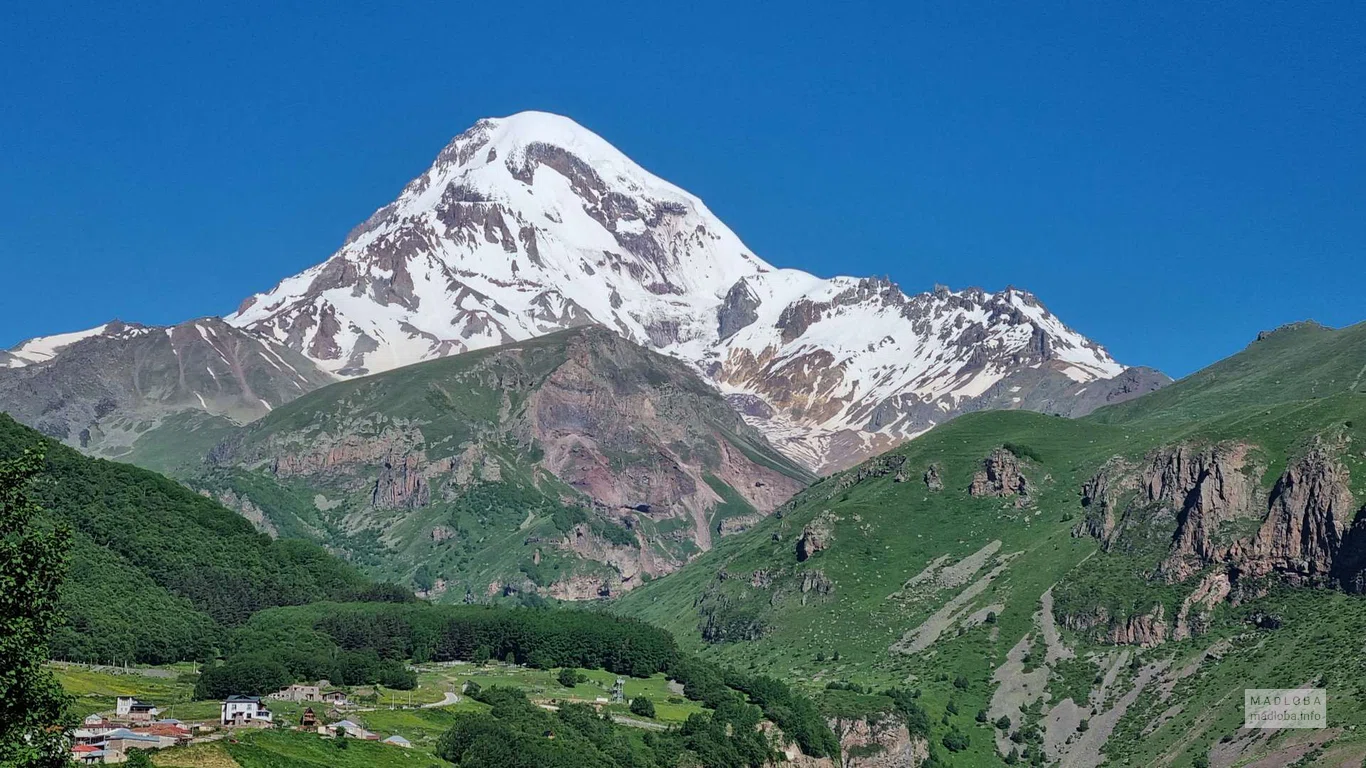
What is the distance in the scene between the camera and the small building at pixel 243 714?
183375 mm

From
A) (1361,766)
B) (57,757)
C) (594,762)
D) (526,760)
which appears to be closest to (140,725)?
(526,760)

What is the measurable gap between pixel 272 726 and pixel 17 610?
128775mm

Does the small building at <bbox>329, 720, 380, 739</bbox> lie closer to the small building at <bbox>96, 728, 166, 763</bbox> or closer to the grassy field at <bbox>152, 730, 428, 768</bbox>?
the grassy field at <bbox>152, 730, 428, 768</bbox>

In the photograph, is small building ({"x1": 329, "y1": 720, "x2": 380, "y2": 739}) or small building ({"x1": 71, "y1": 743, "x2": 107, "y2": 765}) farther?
small building ({"x1": 329, "y1": 720, "x2": 380, "y2": 739})

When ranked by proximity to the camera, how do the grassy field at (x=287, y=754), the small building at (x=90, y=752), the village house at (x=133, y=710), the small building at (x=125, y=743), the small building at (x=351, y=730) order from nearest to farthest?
the small building at (x=90, y=752)
the small building at (x=125, y=743)
the grassy field at (x=287, y=754)
the village house at (x=133, y=710)
the small building at (x=351, y=730)

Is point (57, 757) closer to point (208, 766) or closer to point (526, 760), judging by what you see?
point (208, 766)

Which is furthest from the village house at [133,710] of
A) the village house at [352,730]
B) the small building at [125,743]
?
the village house at [352,730]

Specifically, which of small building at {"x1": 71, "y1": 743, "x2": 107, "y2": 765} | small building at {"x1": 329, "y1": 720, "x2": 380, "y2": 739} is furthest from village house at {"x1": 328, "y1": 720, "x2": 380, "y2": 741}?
small building at {"x1": 71, "y1": 743, "x2": 107, "y2": 765}

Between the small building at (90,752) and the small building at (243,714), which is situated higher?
the small building at (243,714)

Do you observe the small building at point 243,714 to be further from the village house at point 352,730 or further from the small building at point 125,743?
the small building at point 125,743

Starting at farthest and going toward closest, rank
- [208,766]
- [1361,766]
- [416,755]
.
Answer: [1361,766] → [416,755] → [208,766]

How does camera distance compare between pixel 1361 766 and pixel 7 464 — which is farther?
pixel 1361 766

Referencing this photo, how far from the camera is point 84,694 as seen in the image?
7559 inches

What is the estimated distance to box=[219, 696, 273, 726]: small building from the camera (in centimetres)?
18338
